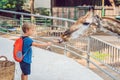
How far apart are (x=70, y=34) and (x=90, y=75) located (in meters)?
1.95

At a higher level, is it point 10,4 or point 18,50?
point 10,4

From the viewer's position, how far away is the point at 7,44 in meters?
10.2

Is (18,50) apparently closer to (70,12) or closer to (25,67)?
(25,67)

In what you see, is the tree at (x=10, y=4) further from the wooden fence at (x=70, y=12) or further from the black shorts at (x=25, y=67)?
the black shorts at (x=25, y=67)

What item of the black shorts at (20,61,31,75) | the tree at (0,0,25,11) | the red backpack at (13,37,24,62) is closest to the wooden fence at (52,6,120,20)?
the tree at (0,0,25,11)

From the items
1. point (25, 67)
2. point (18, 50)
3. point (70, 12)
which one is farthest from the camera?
point (70, 12)

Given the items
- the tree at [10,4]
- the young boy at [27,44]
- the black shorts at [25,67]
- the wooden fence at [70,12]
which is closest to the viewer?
the young boy at [27,44]

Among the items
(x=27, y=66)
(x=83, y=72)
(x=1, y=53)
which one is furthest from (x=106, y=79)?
(x=1, y=53)

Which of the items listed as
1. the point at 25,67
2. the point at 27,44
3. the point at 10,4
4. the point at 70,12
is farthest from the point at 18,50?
the point at 10,4

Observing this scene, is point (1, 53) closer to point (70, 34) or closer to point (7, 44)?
point (7, 44)

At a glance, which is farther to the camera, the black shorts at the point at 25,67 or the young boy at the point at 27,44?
the black shorts at the point at 25,67

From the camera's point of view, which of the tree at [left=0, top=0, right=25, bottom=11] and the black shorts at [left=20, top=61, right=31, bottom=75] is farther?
the tree at [left=0, top=0, right=25, bottom=11]

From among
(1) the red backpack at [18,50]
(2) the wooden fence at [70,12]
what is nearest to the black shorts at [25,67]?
(1) the red backpack at [18,50]

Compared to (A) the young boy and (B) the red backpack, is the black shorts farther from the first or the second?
(B) the red backpack
